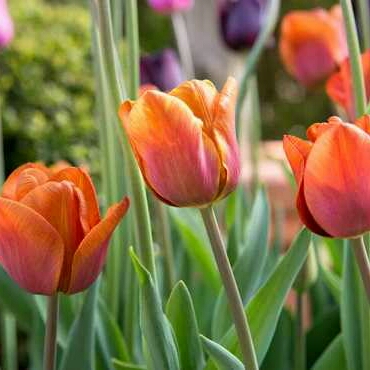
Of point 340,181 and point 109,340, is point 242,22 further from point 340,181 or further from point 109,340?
point 340,181

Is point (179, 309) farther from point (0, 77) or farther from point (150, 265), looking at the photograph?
point (0, 77)

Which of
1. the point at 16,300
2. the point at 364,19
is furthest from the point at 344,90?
the point at 16,300

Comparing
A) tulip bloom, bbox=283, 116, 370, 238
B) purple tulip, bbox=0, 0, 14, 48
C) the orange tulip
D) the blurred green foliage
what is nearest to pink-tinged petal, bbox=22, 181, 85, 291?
the orange tulip

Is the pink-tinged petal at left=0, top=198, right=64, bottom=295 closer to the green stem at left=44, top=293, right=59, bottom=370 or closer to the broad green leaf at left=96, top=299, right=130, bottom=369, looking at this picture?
the green stem at left=44, top=293, right=59, bottom=370

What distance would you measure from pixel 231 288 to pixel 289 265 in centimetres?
14

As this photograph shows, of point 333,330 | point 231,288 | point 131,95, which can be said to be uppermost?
point 131,95

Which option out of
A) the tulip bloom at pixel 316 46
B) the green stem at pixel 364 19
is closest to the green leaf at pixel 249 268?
the green stem at pixel 364 19

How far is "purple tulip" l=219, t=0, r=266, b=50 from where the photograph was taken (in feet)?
4.06

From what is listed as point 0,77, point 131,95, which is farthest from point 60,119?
point 131,95

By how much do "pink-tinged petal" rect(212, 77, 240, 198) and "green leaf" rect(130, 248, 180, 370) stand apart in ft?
0.24

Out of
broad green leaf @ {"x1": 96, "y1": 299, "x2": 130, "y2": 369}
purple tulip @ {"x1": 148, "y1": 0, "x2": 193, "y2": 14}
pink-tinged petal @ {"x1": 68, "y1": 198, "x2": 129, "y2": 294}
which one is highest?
purple tulip @ {"x1": 148, "y1": 0, "x2": 193, "y2": 14}

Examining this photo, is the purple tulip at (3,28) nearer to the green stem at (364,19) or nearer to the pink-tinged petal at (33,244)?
the green stem at (364,19)

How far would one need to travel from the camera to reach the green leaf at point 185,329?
0.62 m

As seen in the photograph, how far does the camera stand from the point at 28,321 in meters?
0.88
